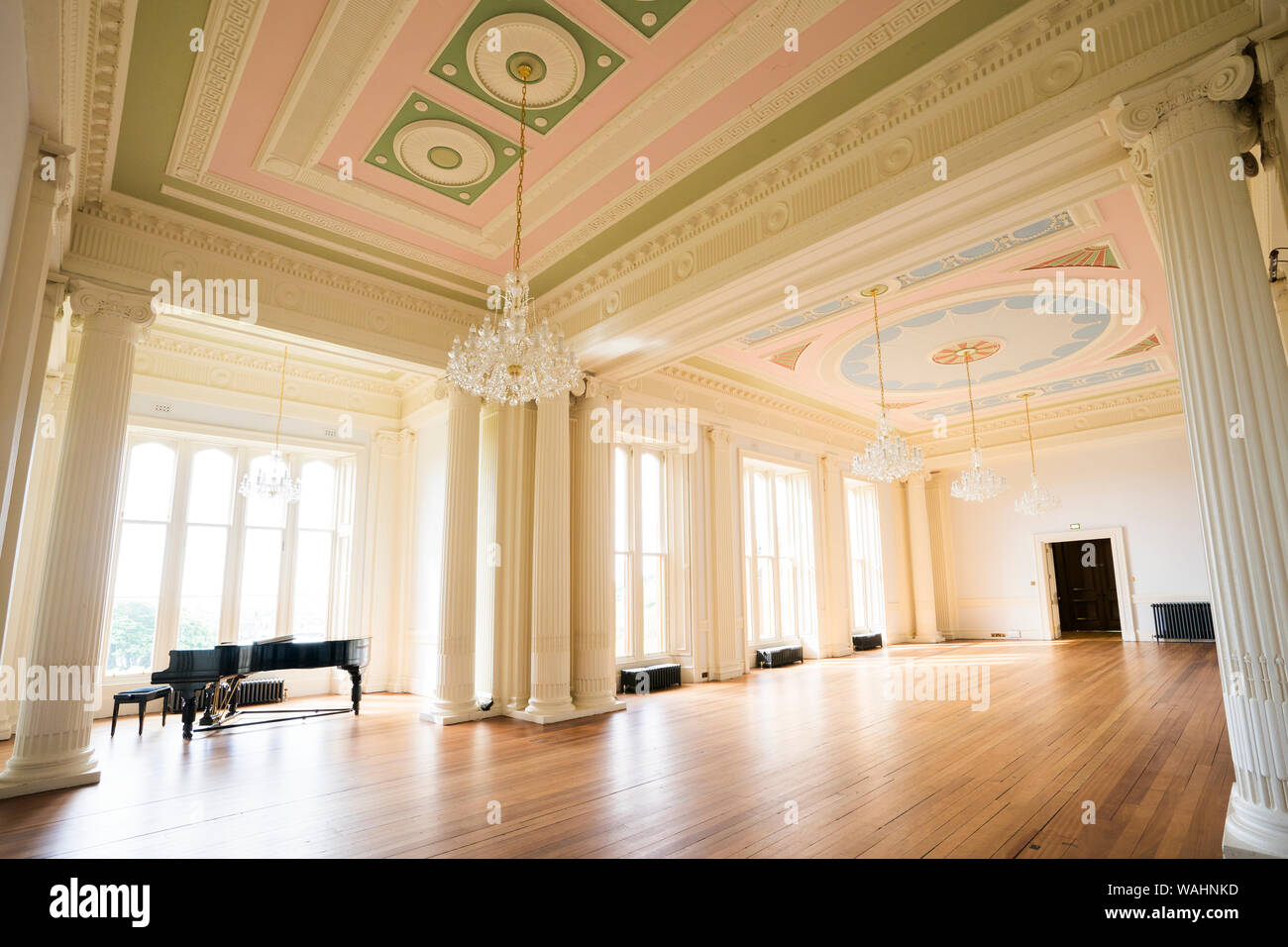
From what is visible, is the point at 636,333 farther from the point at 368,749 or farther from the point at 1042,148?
the point at 368,749

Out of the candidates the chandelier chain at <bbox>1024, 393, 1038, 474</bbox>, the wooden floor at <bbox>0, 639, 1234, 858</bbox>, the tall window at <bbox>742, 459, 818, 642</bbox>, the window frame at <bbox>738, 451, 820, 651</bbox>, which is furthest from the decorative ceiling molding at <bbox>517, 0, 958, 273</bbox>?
the chandelier chain at <bbox>1024, 393, 1038, 474</bbox>

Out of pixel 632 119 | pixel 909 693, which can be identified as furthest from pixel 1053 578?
pixel 632 119

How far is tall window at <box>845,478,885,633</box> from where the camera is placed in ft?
43.3

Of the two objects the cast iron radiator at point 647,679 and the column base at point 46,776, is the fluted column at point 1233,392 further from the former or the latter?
the column base at point 46,776

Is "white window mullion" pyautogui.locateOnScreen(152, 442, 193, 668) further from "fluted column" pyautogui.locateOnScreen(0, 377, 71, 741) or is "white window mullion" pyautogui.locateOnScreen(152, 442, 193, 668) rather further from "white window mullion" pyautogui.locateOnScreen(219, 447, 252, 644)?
"fluted column" pyautogui.locateOnScreen(0, 377, 71, 741)

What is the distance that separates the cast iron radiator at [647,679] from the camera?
8344mm

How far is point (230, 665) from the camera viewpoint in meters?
5.63

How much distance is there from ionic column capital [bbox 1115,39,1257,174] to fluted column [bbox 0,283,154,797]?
663cm

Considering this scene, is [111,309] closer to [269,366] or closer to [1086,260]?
[269,366]

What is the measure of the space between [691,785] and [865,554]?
1022 centimetres

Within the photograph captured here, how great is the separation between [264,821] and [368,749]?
1.75 meters

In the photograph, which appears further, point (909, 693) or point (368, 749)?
point (909, 693)

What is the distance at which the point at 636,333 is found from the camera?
20.2 feet

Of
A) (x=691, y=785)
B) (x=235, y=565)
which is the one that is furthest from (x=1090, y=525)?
(x=235, y=565)
